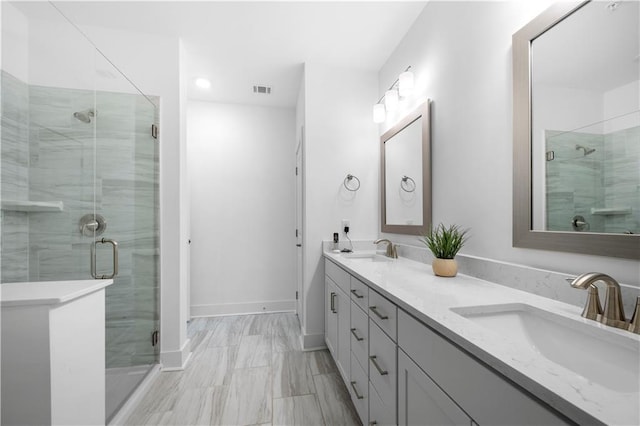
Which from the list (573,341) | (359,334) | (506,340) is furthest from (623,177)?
(359,334)

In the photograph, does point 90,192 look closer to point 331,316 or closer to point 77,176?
point 77,176

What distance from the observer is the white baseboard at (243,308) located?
300 cm

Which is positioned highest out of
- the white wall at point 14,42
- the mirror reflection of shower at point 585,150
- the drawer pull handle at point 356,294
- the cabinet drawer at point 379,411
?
the white wall at point 14,42

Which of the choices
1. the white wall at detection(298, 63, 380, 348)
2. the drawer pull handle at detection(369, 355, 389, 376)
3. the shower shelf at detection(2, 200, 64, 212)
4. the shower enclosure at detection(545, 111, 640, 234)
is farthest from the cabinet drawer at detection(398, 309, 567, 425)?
the shower shelf at detection(2, 200, 64, 212)

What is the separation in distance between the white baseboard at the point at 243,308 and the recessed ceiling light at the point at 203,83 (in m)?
2.50

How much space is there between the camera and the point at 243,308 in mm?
3096

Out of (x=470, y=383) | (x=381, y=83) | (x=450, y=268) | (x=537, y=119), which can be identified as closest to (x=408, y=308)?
(x=470, y=383)

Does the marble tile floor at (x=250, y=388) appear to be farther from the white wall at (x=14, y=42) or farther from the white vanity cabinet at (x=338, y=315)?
the white wall at (x=14, y=42)

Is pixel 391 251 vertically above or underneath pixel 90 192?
underneath

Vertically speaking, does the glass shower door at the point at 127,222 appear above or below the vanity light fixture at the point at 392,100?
below

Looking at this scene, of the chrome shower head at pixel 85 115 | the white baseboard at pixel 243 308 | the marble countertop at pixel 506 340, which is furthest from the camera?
the white baseboard at pixel 243 308

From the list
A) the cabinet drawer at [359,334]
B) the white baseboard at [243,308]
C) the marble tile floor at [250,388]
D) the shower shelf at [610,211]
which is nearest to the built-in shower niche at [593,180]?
the shower shelf at [610,211]

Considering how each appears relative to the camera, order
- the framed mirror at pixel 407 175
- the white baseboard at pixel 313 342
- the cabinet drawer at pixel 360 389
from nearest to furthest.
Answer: the cabinet drawer at pixel 360 389 < the framed mirror at pixel 407 175 < the white baseboard at pixel 313 342

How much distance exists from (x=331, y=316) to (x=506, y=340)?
1.51 m
